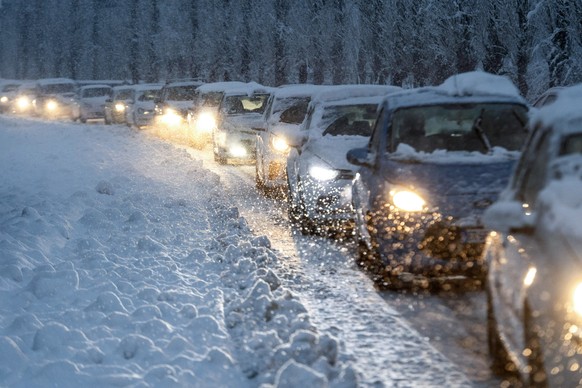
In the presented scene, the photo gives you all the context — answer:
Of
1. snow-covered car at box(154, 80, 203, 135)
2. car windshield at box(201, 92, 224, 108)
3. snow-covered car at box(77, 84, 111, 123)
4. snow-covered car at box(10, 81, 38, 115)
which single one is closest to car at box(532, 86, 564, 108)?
car windshield at box(201, 92, 224, 108)

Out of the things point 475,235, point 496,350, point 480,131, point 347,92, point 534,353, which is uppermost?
point 347,92

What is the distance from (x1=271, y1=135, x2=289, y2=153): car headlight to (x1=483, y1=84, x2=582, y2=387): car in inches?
347

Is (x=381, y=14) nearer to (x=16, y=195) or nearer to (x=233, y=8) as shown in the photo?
(x=233, y=8)

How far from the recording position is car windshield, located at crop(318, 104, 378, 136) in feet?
36.6

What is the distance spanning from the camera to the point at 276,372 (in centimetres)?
498

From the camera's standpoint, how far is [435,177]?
7.12m

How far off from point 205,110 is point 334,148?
1561 cm

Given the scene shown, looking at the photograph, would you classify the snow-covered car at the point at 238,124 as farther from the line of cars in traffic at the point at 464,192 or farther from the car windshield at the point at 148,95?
the car windshield at the point at 148,95

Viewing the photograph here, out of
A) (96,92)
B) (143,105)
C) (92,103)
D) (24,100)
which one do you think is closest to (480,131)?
(143,105)

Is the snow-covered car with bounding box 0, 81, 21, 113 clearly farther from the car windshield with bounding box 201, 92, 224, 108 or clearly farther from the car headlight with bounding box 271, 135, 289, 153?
the car headlight with bounding box 271, 135, 289, 153

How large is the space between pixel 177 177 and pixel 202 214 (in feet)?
17.0

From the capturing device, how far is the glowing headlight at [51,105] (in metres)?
44.7

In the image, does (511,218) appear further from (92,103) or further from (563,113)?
(92,103)

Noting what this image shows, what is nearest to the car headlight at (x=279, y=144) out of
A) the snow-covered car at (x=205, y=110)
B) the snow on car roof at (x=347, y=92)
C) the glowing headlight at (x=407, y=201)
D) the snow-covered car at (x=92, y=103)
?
the snow on car roof at (x=347, y=92)
